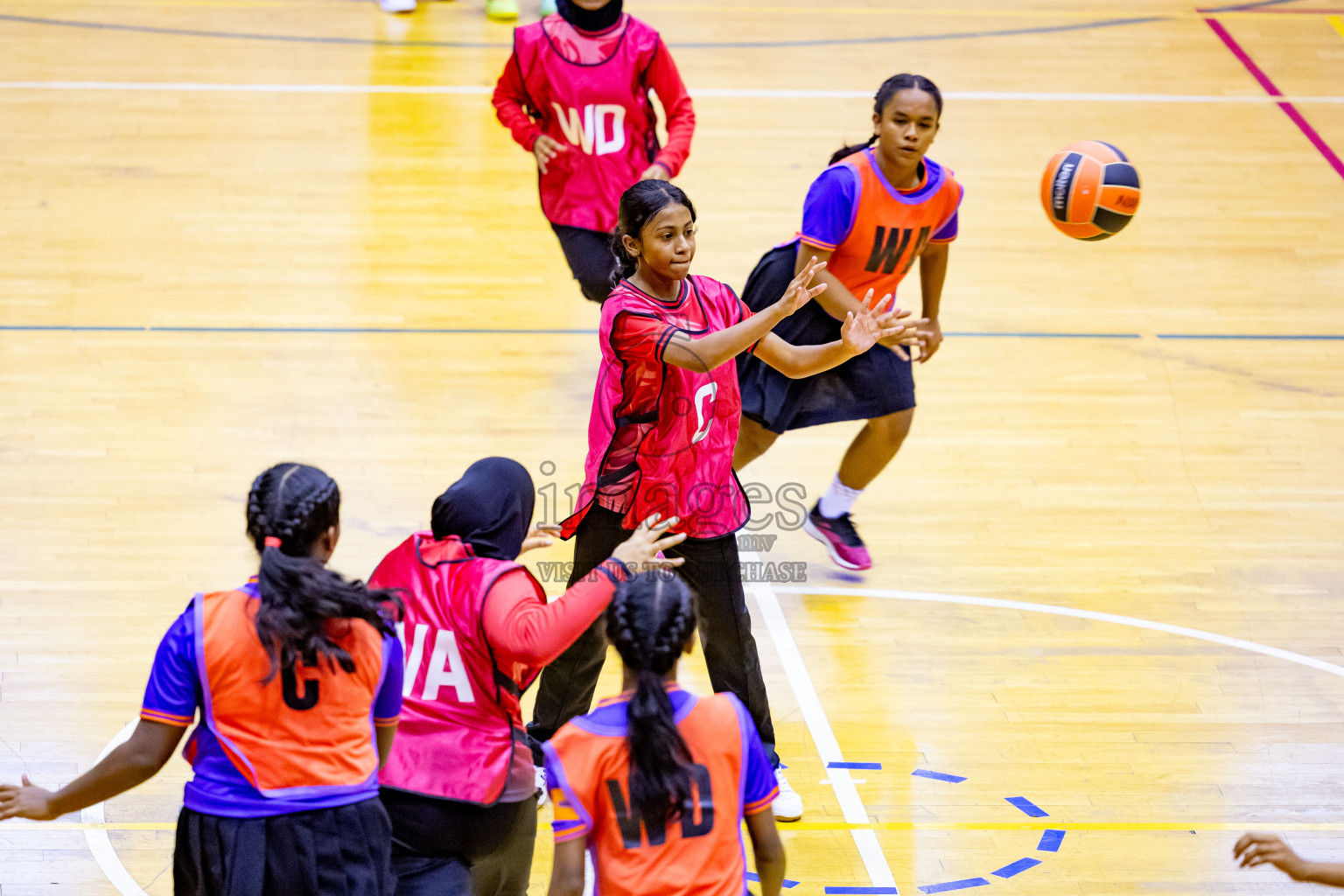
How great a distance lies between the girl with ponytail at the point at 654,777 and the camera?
2.43 m

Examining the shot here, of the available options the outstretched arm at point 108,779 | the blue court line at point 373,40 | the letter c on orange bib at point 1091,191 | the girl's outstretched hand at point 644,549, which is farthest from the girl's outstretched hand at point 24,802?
the blue court line at point 373,40

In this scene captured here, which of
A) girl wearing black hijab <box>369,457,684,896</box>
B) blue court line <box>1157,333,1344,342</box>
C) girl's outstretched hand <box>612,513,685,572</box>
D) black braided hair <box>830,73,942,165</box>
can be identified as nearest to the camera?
girl wearing black hijab <box>369,457,684,896</box>

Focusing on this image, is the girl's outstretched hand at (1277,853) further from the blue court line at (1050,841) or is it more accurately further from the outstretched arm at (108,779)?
the outstretched arm at (108,779)

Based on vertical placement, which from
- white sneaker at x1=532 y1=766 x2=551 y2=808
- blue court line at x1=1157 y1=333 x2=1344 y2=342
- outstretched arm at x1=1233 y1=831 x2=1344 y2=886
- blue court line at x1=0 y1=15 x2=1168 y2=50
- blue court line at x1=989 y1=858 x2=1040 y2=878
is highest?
blue court line at x1=0 y1=15 x2=1168 y2=50

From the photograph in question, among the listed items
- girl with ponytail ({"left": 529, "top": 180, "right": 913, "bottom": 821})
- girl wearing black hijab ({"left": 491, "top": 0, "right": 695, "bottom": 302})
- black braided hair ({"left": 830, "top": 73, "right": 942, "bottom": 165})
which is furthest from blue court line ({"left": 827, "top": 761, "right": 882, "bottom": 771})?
girl wearing black hijab ({"left": 491, "top": 0, "right": 695, "bottom": 302})

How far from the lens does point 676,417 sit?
362 cm

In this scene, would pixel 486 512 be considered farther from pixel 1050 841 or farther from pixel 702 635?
pixel 1050 841

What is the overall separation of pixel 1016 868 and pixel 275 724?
219 cm

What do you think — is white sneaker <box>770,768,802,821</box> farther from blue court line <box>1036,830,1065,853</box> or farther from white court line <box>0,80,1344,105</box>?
white court line <box>0,80,1344,105</box>

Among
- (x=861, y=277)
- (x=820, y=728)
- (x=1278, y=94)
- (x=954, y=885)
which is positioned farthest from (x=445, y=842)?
(x=1278, y=94)

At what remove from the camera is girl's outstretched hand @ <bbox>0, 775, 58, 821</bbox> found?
2605mm

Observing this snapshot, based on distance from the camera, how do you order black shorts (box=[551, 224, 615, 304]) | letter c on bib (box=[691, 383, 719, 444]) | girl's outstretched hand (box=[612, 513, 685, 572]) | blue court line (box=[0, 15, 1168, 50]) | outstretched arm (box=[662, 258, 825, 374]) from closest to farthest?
girl's outstretched hand (box=[612, 513, 685, 572])
outstretched arm (box=[662, 258, 825, 374])
letter c on bib (box=[691, 383, 719, 444])
black shorts (box=[551, 224, 615, 304])
blue court line (box=[0, 15, 1168, 50])

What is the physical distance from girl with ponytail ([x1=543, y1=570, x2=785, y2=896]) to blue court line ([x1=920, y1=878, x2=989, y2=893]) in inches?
53.3

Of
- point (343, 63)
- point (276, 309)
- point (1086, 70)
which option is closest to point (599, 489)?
point (276, 309)
